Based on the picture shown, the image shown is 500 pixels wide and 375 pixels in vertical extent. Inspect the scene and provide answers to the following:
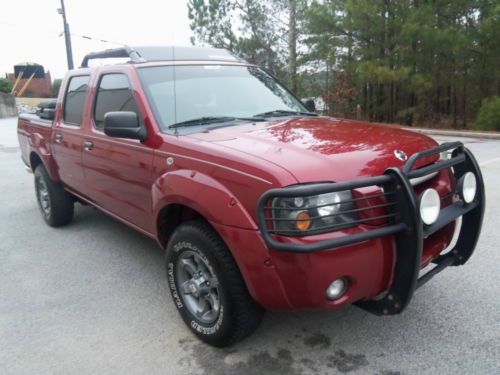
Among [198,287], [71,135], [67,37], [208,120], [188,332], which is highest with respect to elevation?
[67,37]

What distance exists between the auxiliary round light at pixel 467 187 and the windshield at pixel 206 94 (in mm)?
1597

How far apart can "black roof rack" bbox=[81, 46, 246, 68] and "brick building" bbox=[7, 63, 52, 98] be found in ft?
138

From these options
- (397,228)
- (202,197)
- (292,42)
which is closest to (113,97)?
(202,197)

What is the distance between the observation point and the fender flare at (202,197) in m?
2.43

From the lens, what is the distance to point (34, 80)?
43.2 metres

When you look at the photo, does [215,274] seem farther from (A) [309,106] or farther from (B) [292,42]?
(B) [292,42]

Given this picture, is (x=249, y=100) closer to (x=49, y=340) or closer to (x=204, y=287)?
(x=204, y=287)

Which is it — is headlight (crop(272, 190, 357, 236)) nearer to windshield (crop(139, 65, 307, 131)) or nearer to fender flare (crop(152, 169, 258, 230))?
fender flare (crop(152, 169, 258, 230))

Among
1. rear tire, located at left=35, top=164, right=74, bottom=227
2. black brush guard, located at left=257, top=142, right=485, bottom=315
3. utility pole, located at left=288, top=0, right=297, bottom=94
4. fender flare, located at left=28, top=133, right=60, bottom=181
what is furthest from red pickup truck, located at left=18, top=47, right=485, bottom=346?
utility pole, located at left=288, top=0, right=297, bottom=94

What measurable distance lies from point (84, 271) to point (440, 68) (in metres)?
16.0

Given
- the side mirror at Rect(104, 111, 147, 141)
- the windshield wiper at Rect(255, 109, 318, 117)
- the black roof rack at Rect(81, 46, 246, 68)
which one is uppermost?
the black roof rack at Rect(81, 46, 246, 68)

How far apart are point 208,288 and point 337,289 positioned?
0.88 m

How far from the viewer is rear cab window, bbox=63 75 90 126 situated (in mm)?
4463

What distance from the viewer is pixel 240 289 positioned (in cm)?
258
